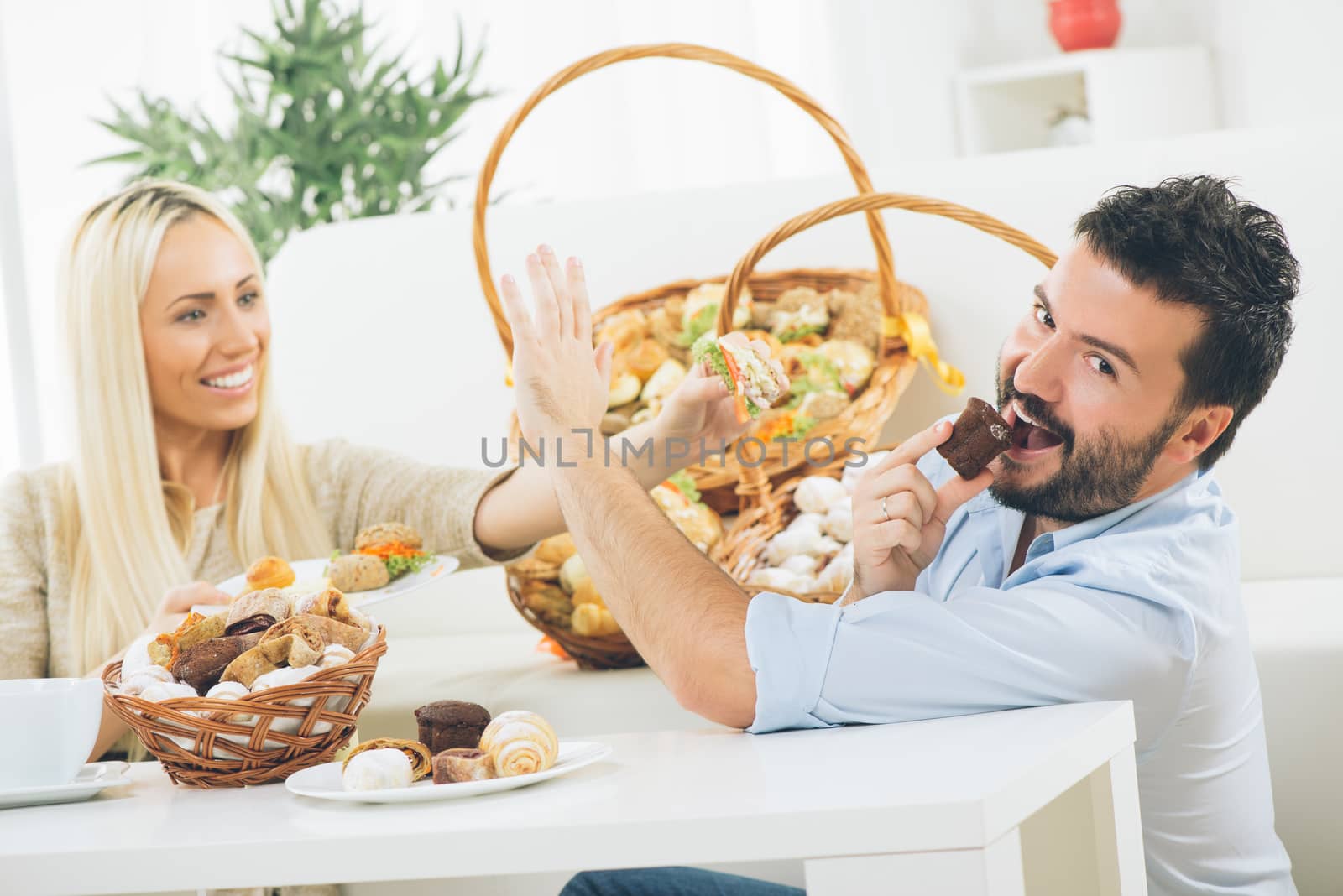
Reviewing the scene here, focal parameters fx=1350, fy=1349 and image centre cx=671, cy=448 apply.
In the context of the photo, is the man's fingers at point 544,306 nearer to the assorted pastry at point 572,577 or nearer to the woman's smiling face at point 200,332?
the assorted pastry at point 572,577

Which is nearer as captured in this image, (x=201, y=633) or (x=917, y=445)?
(x=201, y=633)

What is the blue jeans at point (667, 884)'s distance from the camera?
1450mm

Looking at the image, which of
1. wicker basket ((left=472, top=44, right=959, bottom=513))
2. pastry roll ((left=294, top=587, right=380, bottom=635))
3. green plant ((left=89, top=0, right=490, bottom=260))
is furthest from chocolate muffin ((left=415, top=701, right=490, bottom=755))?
green plant ((left=89, top=0, right=490, bottom=260))

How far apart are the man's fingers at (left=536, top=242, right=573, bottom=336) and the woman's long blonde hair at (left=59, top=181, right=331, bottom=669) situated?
0.94 metres

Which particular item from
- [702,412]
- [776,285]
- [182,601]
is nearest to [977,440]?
[702,412]

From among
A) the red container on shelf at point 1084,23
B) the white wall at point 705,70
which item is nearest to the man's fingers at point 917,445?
the white wall at point 705,70

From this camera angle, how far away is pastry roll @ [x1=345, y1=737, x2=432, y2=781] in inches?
38.4

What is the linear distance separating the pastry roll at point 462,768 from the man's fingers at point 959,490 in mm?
592

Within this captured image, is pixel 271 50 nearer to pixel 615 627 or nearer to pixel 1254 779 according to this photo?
pixel 615 627

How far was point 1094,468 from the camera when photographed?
1.27 metres

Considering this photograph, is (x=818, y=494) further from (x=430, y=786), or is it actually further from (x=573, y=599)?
(x=430, y=786)

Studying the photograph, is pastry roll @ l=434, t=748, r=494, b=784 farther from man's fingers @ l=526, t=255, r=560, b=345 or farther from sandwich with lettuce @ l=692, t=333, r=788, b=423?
sandwich with lettuce @ l=692, t=333, r=788, b=423

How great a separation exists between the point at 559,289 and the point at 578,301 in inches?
1.3

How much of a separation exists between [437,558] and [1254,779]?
102 centimetres
